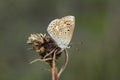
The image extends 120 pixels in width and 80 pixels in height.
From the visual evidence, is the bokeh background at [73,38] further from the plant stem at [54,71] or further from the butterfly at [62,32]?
the plant stem at [54,71]

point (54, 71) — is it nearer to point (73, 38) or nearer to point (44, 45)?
point (44, 45)

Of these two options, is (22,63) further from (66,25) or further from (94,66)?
(66,25)

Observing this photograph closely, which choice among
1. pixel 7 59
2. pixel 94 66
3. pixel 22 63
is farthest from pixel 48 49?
pixel 22 63

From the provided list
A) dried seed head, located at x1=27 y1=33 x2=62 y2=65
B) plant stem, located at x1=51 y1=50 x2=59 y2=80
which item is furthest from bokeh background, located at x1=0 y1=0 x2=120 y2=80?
plant stem, located at x1=51 y1=50 x2=59 y2=80

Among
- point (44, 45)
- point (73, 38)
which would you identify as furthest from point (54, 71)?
point (73, 38)

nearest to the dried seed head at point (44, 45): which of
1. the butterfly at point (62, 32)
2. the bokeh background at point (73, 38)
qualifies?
the butterfly at point (62, 32)
